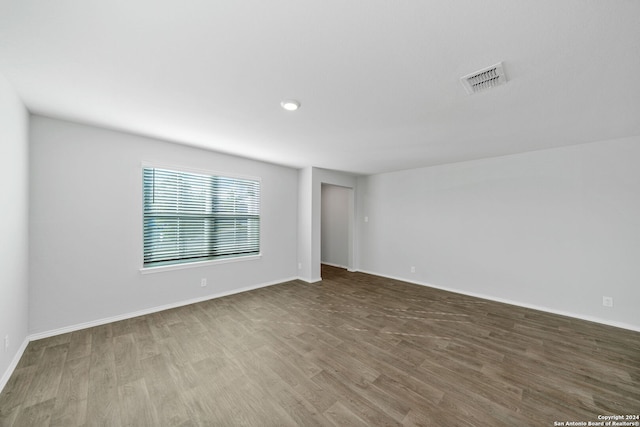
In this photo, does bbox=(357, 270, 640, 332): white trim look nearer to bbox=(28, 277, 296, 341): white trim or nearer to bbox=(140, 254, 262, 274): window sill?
bbox=(140, 254, 262, 274): window sill

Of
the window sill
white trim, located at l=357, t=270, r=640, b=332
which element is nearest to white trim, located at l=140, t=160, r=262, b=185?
the window sill

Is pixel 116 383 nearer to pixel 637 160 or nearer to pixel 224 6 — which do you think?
pixel 224 6

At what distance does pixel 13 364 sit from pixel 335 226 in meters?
5.81

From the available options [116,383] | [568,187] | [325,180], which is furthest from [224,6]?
[568,187]

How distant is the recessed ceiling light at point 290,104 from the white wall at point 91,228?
217 cm

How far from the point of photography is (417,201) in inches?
199

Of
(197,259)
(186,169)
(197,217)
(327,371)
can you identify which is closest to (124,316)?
(197,259)

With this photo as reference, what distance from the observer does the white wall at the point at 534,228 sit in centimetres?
306

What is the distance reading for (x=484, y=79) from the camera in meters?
1.79

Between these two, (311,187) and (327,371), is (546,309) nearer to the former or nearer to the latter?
(327,371)

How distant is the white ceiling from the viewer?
1237mm

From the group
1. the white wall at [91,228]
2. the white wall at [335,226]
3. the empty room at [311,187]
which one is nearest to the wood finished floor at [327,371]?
the empty room at [311,187]

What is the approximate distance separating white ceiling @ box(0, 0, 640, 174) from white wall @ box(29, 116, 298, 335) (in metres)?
0.37

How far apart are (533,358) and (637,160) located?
2884mm
